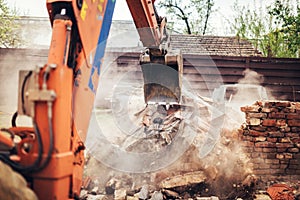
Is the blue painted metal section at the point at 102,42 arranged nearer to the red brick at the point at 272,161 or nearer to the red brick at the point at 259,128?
the red brick at the point at 259,128

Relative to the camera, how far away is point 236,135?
4.78 meters

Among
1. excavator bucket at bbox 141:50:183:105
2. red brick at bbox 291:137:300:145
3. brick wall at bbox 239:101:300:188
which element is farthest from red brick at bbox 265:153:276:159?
excavator bucket at bbox 141:50:183:105

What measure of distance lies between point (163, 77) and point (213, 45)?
452 inches

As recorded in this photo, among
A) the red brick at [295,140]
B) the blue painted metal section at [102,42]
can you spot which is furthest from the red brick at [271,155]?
the blue painted metal section at [102,42]

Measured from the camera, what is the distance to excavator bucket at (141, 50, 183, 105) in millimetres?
4582

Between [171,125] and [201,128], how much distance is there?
0.43 metres

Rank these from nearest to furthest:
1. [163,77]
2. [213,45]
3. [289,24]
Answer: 1. [163,77]
2. [289,24]
3. [213,45]

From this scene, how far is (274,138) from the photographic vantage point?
15.9ft

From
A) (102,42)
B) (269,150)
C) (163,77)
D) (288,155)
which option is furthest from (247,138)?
(102,42)

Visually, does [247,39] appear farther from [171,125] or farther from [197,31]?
[171,125]

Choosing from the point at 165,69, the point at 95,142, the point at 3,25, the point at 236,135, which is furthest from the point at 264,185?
the point at 3,25

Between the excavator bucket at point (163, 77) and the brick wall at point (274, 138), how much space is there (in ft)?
3.43

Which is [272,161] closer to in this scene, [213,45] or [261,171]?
[261,171]

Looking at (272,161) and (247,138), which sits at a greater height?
(247,138)
